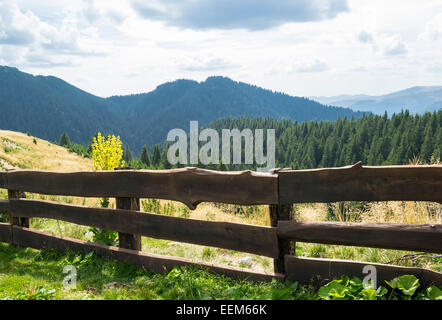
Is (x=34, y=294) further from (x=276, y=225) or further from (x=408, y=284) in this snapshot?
(x=408, y=284)

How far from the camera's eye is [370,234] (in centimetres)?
378

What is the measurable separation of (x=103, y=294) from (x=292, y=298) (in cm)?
205

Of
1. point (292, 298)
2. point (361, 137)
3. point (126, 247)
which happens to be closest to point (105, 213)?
point (126, 247)

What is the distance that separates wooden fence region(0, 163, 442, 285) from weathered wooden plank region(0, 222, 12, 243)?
1342 millimetres

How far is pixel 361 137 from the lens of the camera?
113938mm

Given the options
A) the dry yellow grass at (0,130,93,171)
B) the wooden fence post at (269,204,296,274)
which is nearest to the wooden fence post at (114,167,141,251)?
the wooden fence post at (269,204,296,274)

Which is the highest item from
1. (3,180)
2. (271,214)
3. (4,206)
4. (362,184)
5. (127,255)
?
(362,184)

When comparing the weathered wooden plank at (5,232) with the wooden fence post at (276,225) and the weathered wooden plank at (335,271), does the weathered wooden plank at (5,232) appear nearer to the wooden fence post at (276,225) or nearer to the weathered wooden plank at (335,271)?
the wooden fence post at (276,225)

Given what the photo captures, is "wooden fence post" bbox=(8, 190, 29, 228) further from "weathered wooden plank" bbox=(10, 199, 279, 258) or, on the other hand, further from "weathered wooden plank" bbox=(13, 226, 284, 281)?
"weathered wooden plank" bbox=(10, 199, 279, 258)

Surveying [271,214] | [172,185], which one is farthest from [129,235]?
[271,214]

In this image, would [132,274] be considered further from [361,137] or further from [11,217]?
[361,137]

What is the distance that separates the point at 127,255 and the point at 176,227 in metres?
0.94

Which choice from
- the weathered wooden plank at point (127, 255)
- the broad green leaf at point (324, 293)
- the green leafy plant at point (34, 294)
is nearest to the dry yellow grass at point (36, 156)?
the weathered wooden plank at point (127, 255)

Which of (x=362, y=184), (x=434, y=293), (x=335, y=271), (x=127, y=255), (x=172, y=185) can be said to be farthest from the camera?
(x=127, y=255)
